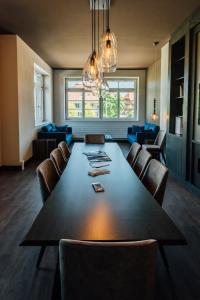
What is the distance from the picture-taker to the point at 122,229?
56.2 inches

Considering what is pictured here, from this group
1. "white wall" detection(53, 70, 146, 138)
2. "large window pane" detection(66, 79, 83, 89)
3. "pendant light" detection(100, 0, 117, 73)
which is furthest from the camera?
"large window pane" detection(66, 79, 83, 89)

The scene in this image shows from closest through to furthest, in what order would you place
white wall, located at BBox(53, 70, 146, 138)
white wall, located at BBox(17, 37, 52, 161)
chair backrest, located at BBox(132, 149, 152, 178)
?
chair backrest, located at BBox(132, 149, 152, 178)
white wall, located at BBox(17, 37, 52, 161)
white wall, located at BBox(53, 70, 146, 138)

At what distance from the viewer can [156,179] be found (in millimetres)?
2389

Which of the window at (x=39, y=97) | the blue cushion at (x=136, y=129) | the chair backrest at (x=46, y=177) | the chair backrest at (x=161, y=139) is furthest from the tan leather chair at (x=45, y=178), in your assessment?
the blue cushion at (x=136, y=129)

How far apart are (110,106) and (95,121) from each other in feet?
2.84

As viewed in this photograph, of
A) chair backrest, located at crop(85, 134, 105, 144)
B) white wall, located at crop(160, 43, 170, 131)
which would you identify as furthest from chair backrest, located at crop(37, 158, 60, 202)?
white wall, located at crop(160, 43, 170, 131)

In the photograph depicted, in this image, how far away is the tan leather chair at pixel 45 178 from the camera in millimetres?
2289

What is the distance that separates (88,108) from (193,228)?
31.0ft

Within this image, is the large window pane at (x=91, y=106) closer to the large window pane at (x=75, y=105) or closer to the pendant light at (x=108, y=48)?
the large window pane at (x=75, y=105)

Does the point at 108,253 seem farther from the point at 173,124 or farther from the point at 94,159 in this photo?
the point at 173,124

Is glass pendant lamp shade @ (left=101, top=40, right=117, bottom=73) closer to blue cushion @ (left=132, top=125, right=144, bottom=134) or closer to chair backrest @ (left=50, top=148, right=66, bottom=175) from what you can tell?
chair backrest @ (left=50, top=148, right=66, bottom=175)

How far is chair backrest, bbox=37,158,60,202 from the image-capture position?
229 centimetres

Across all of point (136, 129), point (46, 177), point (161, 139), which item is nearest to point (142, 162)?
point (46, 177)

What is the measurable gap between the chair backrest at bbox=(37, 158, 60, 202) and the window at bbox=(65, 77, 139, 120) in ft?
31.6
